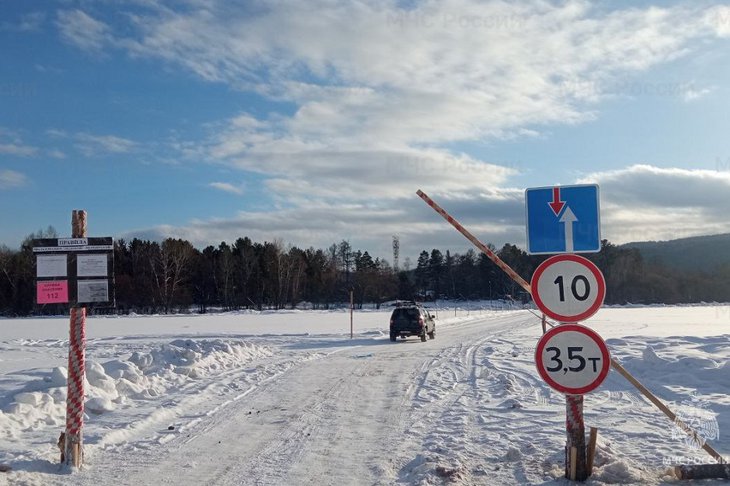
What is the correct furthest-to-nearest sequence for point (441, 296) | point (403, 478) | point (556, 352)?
1. point (441, 296)
2. point (403, 478)
3. point (556, 352)

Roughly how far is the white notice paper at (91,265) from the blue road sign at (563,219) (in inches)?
212

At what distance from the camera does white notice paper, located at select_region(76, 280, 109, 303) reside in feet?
26.5

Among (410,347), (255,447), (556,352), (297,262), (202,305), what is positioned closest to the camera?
(556,352)

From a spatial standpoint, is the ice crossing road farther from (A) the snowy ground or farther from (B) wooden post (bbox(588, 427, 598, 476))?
(B) wooden post (bbox(588, 427, 598, 476))

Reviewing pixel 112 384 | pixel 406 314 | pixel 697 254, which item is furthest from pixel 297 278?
pixel 697 254

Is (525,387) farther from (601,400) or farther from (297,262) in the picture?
(297,262)

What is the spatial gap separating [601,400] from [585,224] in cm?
615

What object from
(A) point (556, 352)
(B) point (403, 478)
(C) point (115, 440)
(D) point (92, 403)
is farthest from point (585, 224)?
(D) point (92, 403)

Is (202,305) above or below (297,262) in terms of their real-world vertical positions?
below

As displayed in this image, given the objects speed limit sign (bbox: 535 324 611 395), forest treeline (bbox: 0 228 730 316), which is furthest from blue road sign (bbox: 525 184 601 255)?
forest treeline (bbox: 0 228 730 316)

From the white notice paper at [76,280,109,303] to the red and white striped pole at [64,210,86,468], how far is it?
0.14 m

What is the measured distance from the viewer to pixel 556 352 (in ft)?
21.0

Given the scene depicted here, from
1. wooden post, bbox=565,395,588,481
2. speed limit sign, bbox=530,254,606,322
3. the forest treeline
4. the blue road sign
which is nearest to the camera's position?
speed limit sign, bbox=530,254,606,322

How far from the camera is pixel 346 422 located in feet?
33.3
